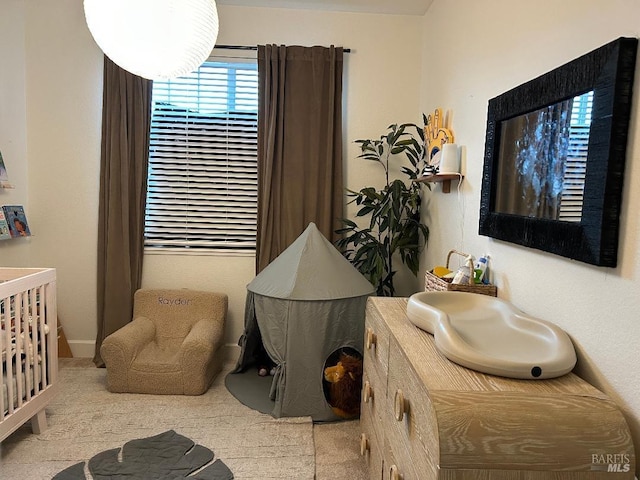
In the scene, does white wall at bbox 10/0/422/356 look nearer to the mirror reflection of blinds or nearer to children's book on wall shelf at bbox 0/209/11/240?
children's book on wall shelf at bbox 0/209/11/240

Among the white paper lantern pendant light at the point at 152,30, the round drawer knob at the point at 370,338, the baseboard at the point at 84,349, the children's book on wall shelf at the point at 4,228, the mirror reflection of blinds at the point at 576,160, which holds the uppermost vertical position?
the white paper lantern pendant light at the point at 152,30

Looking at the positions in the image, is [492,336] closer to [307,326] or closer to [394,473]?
[394,473]

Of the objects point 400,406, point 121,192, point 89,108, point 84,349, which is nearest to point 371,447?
point 400,406

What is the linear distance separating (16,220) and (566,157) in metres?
3.25

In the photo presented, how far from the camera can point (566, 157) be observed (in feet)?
4.33

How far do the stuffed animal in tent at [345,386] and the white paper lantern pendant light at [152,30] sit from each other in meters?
1.70

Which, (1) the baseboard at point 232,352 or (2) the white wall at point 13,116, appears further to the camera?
(1) the baseboard at point 232,352

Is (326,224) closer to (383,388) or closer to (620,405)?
(383,388)

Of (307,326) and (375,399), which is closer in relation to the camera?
(375,399)

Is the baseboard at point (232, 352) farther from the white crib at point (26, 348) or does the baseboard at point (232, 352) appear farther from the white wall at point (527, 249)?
the white wall at point (527, 249)

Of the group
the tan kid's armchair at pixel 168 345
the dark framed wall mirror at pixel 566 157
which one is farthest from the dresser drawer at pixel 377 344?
the tan kid's armchair at pixel 168 345

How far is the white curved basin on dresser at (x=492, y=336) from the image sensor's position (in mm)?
1152

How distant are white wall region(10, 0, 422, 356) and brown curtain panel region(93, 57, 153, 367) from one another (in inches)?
5.4

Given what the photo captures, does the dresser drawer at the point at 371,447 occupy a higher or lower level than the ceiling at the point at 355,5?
lower
